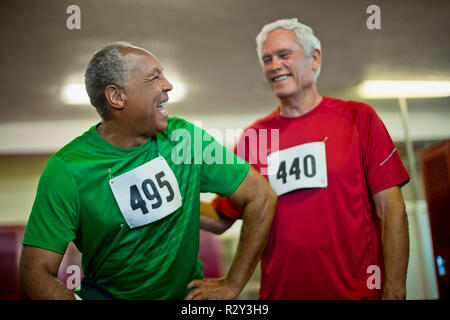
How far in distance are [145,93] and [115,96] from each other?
9 centimetres

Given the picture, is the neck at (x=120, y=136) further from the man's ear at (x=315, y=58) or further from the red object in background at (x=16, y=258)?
the red object in background at (x=16, y=258)

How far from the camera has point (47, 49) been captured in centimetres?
270

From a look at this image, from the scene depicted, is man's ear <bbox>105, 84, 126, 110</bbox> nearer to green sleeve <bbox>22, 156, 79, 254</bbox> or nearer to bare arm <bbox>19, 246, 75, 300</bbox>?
green sleeve <bbox>22, 156, 79, 254</bbox>

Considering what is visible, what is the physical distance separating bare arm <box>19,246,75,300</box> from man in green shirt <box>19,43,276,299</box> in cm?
2

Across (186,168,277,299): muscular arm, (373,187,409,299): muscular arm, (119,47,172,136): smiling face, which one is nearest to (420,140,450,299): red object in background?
(373,187,409,299): muscular arm

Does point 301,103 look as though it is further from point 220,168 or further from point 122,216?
point 122,216

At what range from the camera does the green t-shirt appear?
1.11 metres

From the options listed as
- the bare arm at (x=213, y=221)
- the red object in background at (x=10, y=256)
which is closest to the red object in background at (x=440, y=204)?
the bare arm at (x=213, y=221)

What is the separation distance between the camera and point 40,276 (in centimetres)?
105

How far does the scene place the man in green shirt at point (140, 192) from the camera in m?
1.15

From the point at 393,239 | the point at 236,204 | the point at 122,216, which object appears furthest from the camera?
the point at 236,204

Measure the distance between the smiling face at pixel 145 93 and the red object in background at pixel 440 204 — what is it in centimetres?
205

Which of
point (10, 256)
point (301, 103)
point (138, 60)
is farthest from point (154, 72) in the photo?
point (10, 256)
